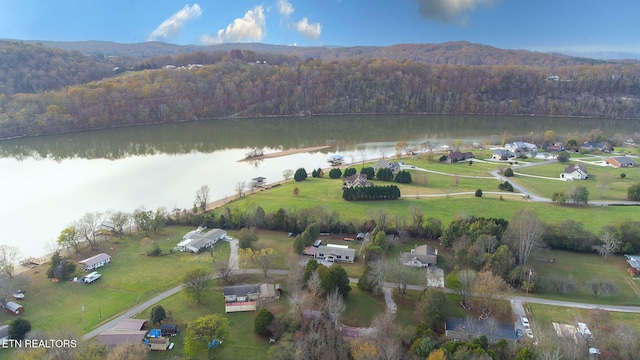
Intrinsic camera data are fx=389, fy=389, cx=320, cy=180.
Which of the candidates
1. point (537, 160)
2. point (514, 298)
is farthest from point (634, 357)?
point (537, 160)

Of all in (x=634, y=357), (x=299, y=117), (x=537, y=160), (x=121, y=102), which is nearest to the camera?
(x=634, y=357)

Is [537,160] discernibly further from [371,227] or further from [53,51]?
[53,51]

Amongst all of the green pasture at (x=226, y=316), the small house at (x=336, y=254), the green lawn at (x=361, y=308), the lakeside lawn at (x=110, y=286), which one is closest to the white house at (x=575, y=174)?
the small house at (x=336, y=254)

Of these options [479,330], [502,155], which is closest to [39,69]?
[502,155]

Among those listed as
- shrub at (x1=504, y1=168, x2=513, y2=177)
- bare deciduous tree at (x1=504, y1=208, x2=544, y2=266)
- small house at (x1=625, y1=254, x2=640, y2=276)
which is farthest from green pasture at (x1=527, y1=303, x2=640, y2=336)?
shrub at (x1=504, y1=168, x2=513, y2=177)

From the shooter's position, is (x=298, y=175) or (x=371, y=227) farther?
(x=298, y=175)
